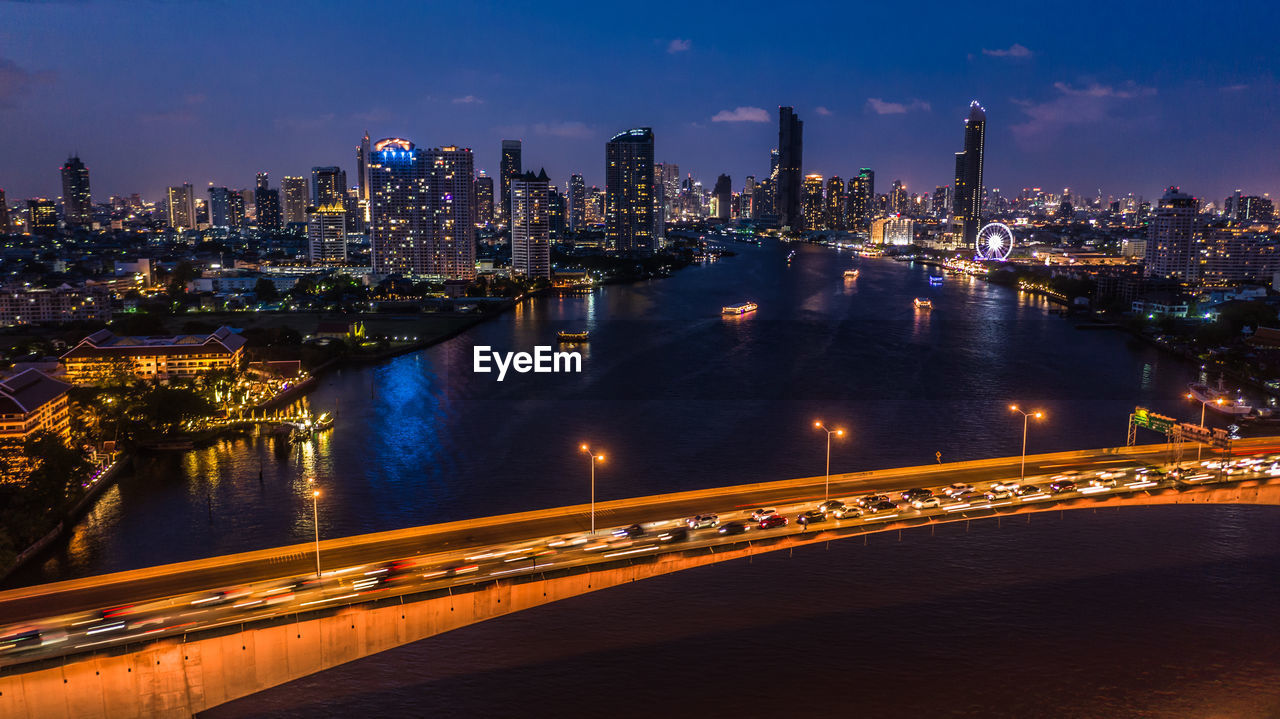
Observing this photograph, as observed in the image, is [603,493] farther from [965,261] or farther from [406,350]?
[965,261]

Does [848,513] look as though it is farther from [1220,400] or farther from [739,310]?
[739,310]

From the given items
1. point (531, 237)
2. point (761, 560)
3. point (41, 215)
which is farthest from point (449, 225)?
point (41, 215)

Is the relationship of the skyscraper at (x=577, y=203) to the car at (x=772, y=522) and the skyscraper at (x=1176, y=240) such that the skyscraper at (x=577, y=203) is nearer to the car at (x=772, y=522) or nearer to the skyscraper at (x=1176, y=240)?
the skyscraper at (x=1176, y=240)

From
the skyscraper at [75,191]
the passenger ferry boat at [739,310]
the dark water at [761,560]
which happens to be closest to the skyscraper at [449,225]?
the passenger ferry boat at [739,310]

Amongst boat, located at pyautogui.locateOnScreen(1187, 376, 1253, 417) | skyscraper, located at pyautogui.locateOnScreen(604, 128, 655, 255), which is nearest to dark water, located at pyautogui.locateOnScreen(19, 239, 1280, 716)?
boat, located at pyautogui.locateOnScreen(1187, 376, 1253, 417)

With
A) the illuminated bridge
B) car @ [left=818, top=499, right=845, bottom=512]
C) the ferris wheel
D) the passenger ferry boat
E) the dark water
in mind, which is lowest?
the dark water

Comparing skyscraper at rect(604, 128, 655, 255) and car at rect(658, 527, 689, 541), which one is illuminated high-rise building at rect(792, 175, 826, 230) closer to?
skyscraper at rect(604, 128, 655, 255)
